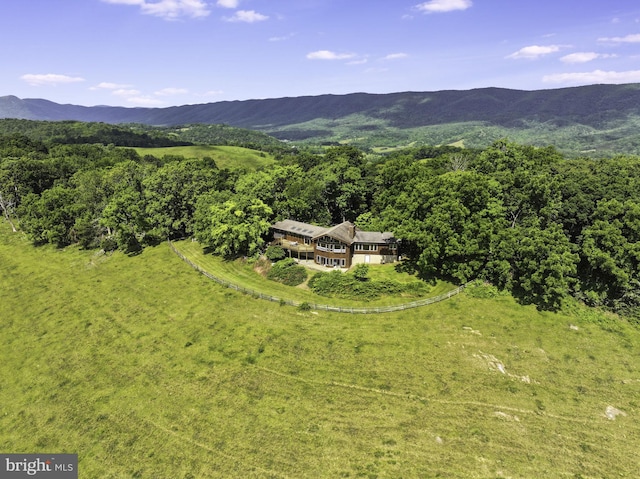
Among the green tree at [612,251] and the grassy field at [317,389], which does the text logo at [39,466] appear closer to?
the grassy field at [317,389]

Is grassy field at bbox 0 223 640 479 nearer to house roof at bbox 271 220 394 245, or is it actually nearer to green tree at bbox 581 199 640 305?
green tree at bbox 581 199 640 305

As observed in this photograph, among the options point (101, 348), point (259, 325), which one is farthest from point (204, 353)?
point (101, 348)

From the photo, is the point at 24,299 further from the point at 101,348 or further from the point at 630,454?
the point at 630,454

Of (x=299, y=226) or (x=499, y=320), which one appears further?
(x=299, y=226)

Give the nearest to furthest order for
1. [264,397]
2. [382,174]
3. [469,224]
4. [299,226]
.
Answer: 1. [264,397]
2. [469,224]
3. [299,226]
4. [382,174]

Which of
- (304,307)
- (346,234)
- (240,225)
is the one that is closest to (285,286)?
(304,307)

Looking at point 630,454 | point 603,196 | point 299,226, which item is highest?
point 603,196

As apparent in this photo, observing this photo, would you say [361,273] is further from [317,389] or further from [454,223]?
[317,389]
